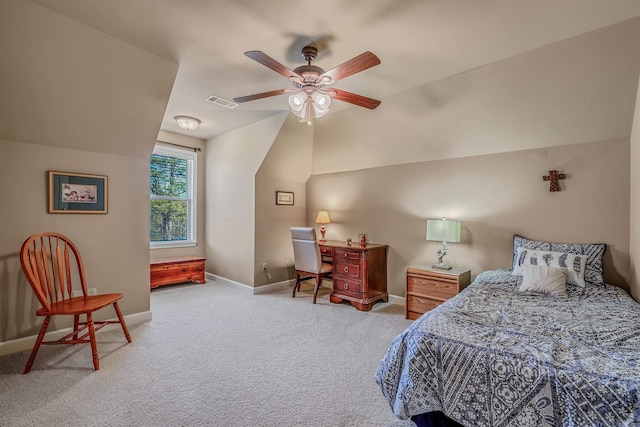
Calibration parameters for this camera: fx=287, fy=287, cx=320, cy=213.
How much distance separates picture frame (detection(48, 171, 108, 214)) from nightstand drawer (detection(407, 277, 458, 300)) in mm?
3472

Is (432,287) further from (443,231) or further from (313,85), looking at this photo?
(313,85)

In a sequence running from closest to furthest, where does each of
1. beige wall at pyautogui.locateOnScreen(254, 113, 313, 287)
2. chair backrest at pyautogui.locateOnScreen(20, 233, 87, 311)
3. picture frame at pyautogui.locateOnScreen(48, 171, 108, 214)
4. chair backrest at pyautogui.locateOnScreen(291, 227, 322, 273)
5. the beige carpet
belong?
the beige carpet → chair backrest at pyautogui.locateOnScreen(20, 233, 87, 311) → picture frame at pyautogui.locateOnScreen(48, 171, 108, 214) → chair backrest at pyautogui.locateOnScreen(291, 227, 322, 273) → beige wall at pyautogui.locateOnScreen(254, 113, 313, 287)

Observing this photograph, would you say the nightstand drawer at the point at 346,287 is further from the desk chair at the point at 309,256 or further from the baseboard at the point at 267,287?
the baseboard at the point at 267,287

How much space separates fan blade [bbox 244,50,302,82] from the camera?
1.88 m

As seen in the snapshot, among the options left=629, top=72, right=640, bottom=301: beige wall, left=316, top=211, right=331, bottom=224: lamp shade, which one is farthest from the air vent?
left=629, top=72, right=640, bottom=301: beige wall

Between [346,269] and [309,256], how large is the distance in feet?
1.76

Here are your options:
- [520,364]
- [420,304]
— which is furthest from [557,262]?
[520,364]

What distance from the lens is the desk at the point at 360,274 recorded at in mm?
3684

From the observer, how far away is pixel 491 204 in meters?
3.23

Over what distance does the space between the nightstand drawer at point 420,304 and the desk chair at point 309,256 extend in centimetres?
118

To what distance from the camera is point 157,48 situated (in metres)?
2.38

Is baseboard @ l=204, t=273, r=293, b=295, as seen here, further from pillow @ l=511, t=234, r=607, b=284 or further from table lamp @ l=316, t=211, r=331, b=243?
pillow @ l=511, t=234, r=607, b=284

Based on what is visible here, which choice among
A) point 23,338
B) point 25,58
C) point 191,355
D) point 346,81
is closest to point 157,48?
point 25,58

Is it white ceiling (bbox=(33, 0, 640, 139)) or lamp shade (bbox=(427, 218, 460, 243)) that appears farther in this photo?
lamp shade (bbox=(427, 218, 460, 243))
